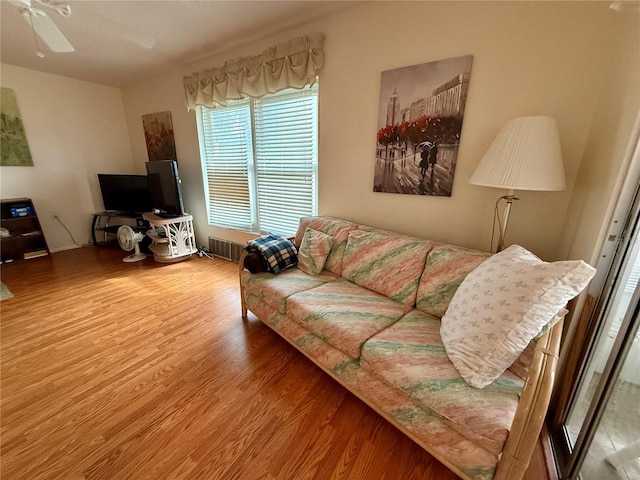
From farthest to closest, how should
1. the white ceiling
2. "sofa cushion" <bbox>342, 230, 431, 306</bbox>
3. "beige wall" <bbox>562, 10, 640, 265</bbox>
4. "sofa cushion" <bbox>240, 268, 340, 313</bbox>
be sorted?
1. the white ceiling
2. "sofa cushion" <bbox>240, 268, 340, 313</bbox>
3. "sofa cushion" <bbox>342, 230, 431, 306</bbox>
4. "beige wall" <bbox>562, 10, 640, 265</bbox>

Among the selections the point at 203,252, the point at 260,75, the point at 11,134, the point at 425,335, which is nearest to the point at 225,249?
the point at 203,252

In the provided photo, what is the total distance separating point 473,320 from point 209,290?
246cm

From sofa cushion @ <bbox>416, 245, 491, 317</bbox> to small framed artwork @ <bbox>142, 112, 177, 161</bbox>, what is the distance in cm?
378

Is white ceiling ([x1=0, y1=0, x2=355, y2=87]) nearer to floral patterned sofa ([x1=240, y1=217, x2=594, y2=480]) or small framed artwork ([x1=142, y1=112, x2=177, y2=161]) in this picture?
small framed artwork ([x1=142, y1=112, x2=177, y2=161])

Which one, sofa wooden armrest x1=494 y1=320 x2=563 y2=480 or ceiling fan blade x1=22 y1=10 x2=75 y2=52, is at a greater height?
ceiling fan blade x1=22 y1=10 x2=75 y2=52

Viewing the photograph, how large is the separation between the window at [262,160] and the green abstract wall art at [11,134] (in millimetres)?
2423

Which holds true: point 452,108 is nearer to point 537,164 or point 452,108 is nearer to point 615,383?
point 537,164

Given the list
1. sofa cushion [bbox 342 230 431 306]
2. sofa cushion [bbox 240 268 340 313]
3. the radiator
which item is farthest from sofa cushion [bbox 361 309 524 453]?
the radiator

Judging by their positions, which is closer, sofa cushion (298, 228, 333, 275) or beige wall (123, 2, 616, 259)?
beige wall (123, 2, 616, 259)

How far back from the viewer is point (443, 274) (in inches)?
59.2

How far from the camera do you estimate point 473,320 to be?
1.07 m

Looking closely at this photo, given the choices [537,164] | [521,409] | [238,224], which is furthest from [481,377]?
[238,224]

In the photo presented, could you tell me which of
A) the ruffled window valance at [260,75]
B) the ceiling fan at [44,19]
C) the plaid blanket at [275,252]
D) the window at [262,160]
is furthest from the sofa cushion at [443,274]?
the ceiling fan at [44,19]

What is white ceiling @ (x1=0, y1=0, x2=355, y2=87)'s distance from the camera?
74.7 inches
